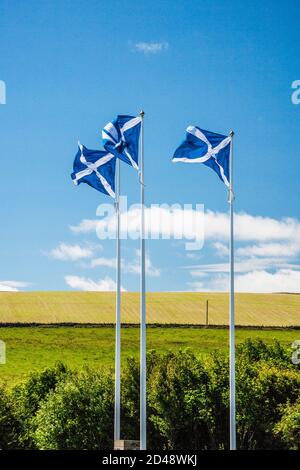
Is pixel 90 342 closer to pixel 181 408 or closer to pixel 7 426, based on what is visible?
pixel 7 426

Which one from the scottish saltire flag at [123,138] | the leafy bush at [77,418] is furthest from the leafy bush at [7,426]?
the scottish saltire flag at [123,138]

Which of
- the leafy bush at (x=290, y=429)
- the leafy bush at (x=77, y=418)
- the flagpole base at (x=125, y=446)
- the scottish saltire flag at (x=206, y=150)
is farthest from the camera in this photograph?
the leafy bush at (x=77, y=418)

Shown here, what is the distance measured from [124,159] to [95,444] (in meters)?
34.2

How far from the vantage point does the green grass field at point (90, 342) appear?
9538cm

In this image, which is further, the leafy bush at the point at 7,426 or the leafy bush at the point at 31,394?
the leafy bush at the point at 31,394

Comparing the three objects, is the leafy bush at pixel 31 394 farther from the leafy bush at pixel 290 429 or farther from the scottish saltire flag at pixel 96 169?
the scottish saltire flag at pixel 96 169

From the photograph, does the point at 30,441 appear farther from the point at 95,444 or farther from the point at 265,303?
the point at 265,303

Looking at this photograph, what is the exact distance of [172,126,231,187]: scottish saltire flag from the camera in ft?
123

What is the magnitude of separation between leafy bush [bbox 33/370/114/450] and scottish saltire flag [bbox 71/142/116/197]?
30.2 meters

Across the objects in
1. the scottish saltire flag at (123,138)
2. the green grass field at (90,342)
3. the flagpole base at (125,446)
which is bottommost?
the flagpole base at (125,446)

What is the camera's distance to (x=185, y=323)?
107750 mm

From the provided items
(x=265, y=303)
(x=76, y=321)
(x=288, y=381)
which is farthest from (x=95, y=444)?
(x=265, y=303)

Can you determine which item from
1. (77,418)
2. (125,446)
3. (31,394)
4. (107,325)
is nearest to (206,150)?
(125,446)

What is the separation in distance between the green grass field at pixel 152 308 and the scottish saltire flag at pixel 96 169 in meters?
66.1
